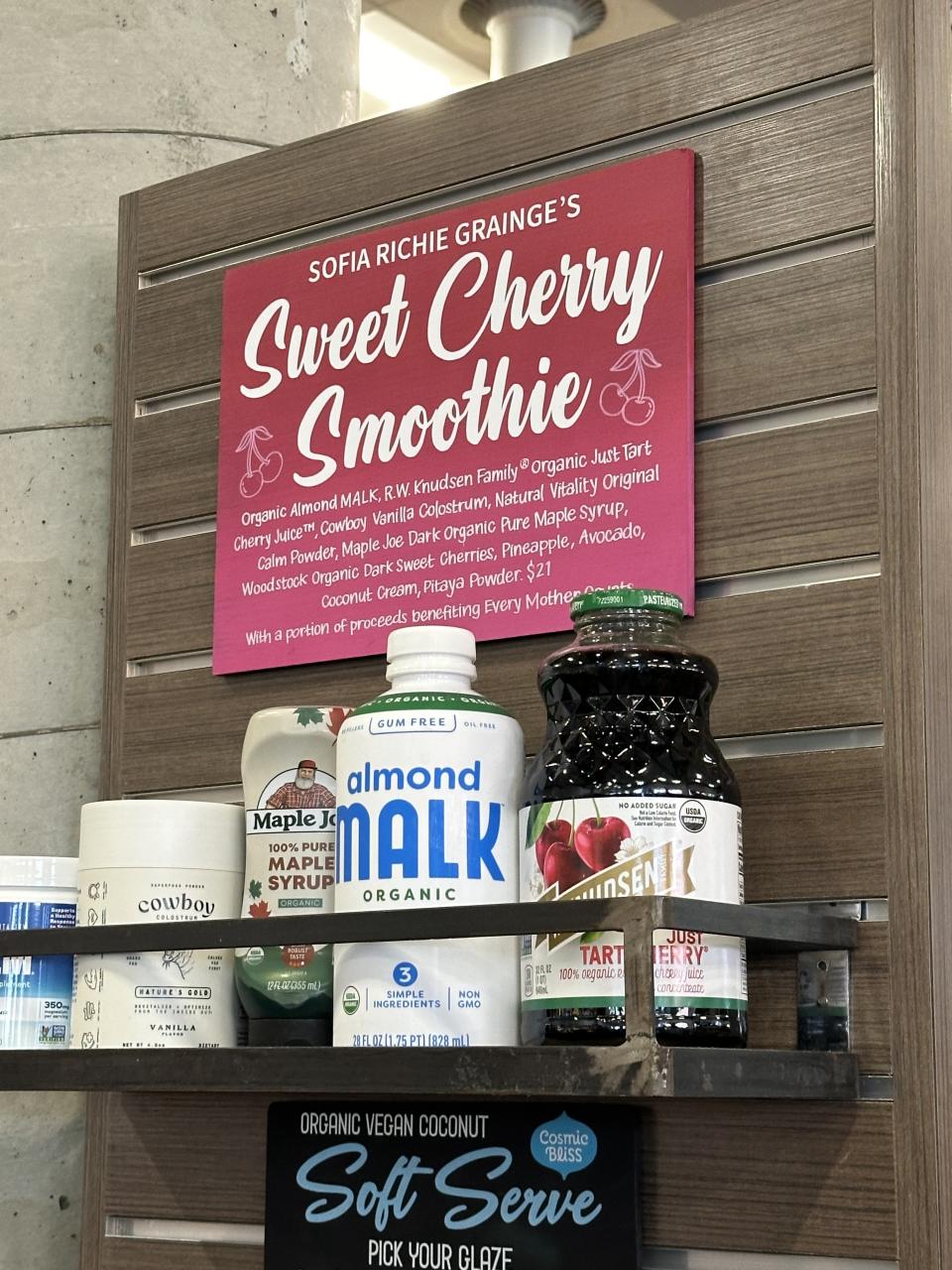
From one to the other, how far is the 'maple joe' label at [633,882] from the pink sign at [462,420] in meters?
0.24

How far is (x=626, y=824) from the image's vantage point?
99 cm

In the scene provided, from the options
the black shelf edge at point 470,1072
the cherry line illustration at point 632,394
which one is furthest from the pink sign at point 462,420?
the black shelf edge at point 470,1072

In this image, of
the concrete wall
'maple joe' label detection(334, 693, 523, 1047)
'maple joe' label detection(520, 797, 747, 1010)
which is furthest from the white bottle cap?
the concrete wall

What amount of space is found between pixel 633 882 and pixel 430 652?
0.21m

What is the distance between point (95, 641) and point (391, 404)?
1.30 ft

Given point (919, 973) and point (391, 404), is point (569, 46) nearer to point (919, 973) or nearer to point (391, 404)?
point (391, 404)

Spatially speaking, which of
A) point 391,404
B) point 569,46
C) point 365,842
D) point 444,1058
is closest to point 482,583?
point 391,404

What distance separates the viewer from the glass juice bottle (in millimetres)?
980

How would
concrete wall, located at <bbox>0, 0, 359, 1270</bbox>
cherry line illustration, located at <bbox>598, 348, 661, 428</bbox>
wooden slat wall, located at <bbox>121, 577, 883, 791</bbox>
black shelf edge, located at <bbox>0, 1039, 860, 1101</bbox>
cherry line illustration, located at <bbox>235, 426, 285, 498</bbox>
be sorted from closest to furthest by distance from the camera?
black shelf edge, located at <bbox>0, 1039, 860, 1101</bbox> → wooden slat wall, located at <bbox>121, 577, 883, 791</bbox> → cherry line illustration, located at <bbox>598, 348, 661, 428</bbox> → cherry line illustration, located at <bbox>235, 426, 285, 498</bbox> → concrete wall, located at <bbox>0, 0, 359, 1270</bbox>

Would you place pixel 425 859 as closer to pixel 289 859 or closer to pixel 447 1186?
pixel 289 859

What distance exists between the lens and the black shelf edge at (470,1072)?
0.90 meters

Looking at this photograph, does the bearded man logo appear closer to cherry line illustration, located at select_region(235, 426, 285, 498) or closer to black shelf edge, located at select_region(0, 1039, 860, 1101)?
black shelf edge, located at select_region(0, 1039, 860, 1101)

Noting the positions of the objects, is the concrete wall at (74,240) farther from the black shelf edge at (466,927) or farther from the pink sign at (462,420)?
the black shelf edge at (466,927)

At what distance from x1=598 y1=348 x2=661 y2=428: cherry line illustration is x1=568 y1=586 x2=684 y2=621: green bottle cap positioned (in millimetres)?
199
